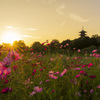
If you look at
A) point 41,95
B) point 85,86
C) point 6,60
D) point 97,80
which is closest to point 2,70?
point 6,60

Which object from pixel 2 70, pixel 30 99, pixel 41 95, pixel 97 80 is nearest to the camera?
pixel 2 70

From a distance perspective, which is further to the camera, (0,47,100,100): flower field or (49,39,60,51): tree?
(49,39,60,51): tree

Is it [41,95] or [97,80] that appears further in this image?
[97,80]

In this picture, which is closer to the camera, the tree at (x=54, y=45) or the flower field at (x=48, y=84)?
the flower field at (x=48, y=84)

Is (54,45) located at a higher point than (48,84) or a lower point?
higher

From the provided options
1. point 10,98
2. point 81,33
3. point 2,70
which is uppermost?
point 81,33

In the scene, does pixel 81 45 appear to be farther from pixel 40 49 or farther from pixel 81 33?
pixel 81 33

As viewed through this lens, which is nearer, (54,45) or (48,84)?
(48,84)

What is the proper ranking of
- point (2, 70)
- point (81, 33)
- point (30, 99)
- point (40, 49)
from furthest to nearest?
1. point (81, 33)
2. point (40, 49)
3. point (30, 99)
4. point (2, 70)

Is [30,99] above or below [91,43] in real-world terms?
below

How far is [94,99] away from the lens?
5.52ft

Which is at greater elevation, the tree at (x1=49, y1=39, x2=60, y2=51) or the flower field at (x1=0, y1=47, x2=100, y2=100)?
the tree at (x1=49, y1=39, x2=60, y2=51)

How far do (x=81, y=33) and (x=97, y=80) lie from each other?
43.4 m

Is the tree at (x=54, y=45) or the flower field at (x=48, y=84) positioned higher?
the tree at (x=54, y=45)
